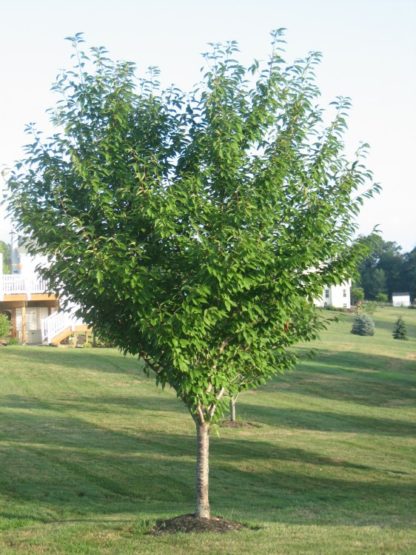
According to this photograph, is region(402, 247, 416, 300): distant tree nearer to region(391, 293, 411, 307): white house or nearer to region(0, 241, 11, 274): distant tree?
region(391, 293, 411, 307): white house

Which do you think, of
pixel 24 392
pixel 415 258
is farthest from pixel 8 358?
pixel 415 258

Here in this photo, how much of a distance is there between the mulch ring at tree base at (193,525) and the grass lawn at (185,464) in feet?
0.77

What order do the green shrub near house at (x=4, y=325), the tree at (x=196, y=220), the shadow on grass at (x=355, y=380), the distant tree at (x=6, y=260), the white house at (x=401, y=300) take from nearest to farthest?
1. the tree at (x=196, y=220)
2. the shadow on grass at (x=355, y=380)
3. the green shrub near house at (x=4, y=325)
4. the distant tree at (x=6, y=260)
5. the white house at (x=401, y=300)

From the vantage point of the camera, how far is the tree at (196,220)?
10.9 m

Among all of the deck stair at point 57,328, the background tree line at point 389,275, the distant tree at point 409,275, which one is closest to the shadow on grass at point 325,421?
the deck stair at point 57,328

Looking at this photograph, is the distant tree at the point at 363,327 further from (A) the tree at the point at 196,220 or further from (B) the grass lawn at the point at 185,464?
(A) the tree at the point at 196,220

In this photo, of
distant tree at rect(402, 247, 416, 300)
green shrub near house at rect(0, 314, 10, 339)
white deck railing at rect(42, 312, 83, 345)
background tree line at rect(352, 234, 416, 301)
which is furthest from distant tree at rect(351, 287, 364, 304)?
green shrub near house at rect(0, 314, 10, 339)

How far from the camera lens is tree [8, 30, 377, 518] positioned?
10.9 meters

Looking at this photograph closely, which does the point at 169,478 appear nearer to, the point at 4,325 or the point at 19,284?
the point at 4,325

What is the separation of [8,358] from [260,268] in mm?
28941

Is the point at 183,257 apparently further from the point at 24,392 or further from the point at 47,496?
the point at 24,392

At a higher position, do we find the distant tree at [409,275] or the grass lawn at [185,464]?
the distant tree at [409,275]

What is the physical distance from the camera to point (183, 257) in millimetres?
11117

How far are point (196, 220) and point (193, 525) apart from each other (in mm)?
3939
